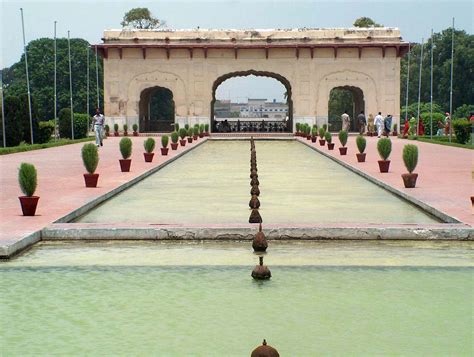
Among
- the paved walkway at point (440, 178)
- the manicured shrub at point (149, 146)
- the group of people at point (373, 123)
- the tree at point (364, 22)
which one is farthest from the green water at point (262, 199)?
the tree at point (364, 22)

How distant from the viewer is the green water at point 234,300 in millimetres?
4480

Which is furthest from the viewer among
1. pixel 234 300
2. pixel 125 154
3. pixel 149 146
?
pixel 149 146

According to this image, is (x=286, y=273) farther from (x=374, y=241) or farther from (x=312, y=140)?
(x=312, y=140)

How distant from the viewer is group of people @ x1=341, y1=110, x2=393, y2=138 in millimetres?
33344

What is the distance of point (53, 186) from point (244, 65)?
26.9 m

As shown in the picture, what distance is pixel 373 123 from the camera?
123ft

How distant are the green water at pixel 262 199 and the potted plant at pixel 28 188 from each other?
0.69 meters

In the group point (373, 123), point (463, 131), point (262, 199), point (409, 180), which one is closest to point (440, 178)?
point (409, 180)

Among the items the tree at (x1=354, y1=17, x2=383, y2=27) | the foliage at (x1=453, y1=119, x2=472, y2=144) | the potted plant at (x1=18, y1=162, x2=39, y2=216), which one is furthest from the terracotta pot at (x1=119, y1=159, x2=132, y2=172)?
the tree at (x1=354, y1=17, x2=383, y2=27)

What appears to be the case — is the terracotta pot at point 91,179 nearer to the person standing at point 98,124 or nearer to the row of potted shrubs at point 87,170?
the row of potted shrubs at point 87,170

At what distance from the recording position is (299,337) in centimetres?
457

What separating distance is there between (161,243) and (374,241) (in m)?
2.09

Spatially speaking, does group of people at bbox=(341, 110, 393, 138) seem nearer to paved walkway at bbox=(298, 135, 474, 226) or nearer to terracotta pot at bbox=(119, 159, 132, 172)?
paved walkway at bbox=(298, 135, 474, 226)

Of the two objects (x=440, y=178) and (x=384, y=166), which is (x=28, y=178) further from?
(x=384, y=166)
